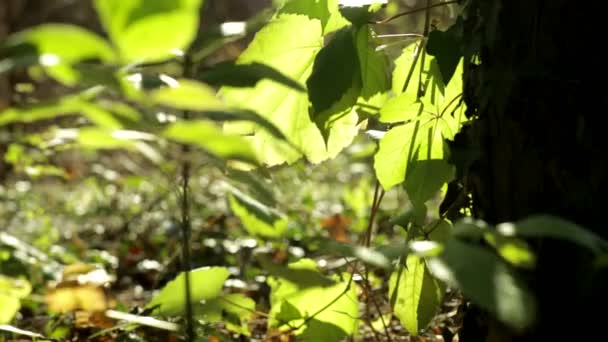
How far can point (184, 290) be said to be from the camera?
109 centimetres

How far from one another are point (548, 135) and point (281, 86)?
43cm

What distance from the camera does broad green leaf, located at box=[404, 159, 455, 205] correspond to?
120 cm

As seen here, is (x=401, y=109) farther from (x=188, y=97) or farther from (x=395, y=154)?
(x=188, y=97)

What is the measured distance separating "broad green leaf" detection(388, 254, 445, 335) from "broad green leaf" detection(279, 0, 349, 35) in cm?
36

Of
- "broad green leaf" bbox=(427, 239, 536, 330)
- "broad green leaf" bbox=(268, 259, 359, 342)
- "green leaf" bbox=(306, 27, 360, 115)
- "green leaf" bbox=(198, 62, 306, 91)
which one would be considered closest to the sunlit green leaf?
"green leaf" bbox=(306, 27, 360, 115)

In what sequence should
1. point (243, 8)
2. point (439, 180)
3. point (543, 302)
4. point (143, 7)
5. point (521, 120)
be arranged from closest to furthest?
point (143, 7) < point (543, 302) < point (521, 120) < point (439, 180) < point (243, 8)

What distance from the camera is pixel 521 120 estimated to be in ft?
3.12

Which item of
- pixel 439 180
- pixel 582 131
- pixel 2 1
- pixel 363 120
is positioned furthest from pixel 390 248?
pixel 2 1

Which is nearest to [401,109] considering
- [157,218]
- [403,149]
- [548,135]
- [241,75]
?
[403,149]

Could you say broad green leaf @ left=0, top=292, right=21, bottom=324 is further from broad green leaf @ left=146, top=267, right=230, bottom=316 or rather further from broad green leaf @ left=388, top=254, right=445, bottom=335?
broad green leaf @ left=388, top=254, right=445, bottom=335

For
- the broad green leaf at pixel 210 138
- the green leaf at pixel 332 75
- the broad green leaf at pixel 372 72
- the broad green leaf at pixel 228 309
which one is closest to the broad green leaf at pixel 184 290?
the broad green leaf at pixel 228 309

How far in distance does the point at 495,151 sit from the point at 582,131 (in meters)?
0.12

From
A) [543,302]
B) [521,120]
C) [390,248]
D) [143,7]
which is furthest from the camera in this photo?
[521,120]

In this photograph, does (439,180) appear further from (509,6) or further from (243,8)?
(243,8)
